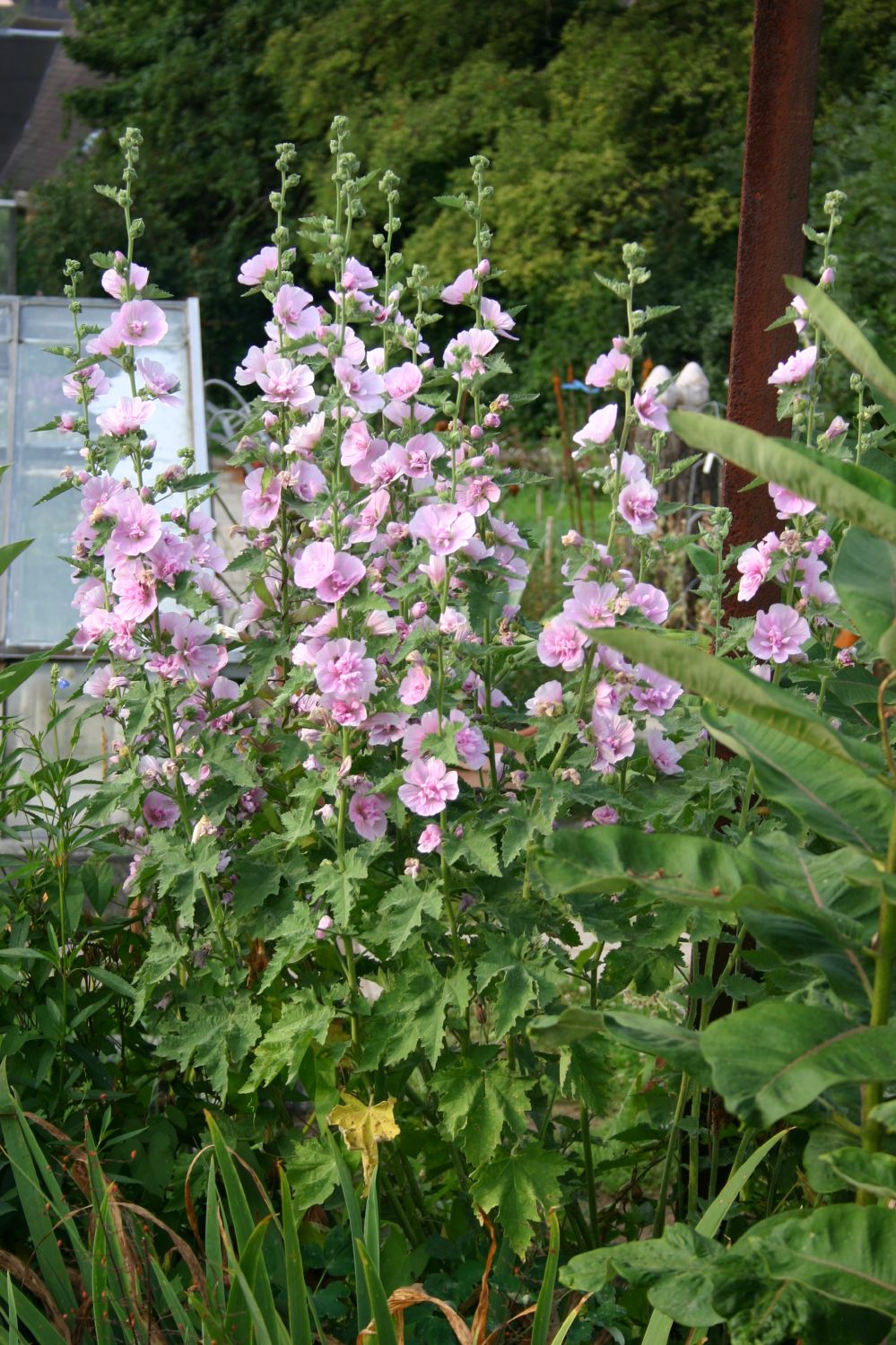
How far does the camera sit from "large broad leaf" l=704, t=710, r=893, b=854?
1.36 m

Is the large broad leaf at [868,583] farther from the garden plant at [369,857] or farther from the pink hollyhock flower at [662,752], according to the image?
the pink hollyhock flower at [662,752]

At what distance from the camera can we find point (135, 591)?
2.03 meters

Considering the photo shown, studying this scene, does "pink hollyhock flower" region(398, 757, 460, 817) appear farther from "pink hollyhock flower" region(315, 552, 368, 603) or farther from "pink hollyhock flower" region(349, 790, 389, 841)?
"pink hollyhock flower" region(315, 552, 368, 603)

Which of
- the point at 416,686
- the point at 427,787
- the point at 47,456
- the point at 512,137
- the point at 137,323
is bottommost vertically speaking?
the point at 47,456

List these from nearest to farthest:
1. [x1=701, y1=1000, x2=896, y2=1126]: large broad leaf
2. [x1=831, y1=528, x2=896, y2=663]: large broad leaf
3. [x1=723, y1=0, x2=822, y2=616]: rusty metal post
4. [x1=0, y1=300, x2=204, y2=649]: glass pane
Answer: [x1=701, y1=1000, x2=896, y2=1126]: large broad leaf < [x1=831, y1=528, x2=896, y2=663]: large broad leaf < [x1=723, y1=0, x2=822, y2=616]: rusty metal post < [x1=0, y1=300, x2=204, y2=649]: glass pane

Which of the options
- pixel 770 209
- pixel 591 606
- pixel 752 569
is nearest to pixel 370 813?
pixel 591 606

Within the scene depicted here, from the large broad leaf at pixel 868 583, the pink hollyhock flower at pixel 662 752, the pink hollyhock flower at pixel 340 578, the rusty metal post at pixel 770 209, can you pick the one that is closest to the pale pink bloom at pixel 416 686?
the pink hollyhock flower at pixel 340 578

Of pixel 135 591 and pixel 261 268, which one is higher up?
pixel 261 268

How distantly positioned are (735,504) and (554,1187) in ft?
4.23

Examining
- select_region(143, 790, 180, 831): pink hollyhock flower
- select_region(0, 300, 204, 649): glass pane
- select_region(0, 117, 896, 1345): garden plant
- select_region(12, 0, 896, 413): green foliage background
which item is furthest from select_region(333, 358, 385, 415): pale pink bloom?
select_region(12, 0, 896, 413): green foliage background

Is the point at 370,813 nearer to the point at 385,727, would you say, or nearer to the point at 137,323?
the point at 385,727

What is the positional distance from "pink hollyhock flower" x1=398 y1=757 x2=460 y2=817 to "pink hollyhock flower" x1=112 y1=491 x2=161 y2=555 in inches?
19.5

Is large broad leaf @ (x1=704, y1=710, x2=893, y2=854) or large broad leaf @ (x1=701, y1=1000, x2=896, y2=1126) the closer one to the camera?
large broad leaf @ (x1=701, y1=1000, x2=896, y2=1126)

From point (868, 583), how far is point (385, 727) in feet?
2.57
